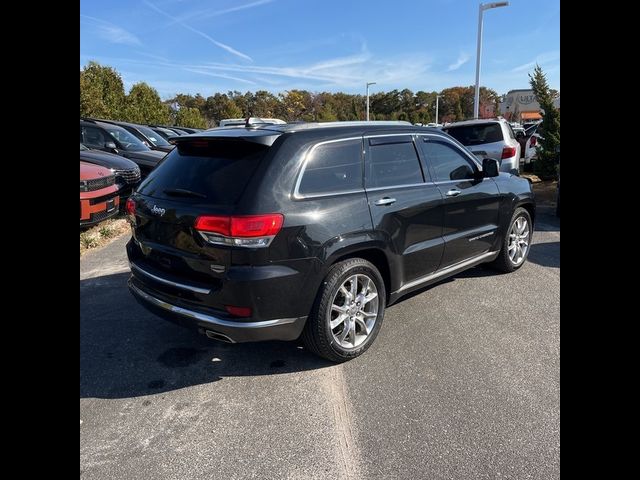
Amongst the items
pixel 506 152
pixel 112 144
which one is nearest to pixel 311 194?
pixel 506 152

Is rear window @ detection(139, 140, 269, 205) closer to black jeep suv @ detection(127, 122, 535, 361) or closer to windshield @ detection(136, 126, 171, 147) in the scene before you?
black jeep suv @ detection(127, 122, 535, 361)

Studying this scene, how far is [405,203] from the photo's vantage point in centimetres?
370

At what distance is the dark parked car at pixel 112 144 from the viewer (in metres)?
9.94

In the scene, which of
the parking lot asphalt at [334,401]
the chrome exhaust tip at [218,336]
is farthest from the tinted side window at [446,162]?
the chrome exhaust tip at [218,336]

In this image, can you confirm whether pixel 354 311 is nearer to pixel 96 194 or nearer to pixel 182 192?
pixel 182 192

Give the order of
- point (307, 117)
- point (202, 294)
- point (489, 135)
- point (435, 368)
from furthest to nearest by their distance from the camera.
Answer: point (307, 117), point (489, 135), point (435, 368), point (202, 294)

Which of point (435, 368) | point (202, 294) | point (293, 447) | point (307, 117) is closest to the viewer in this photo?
point (293, 447)

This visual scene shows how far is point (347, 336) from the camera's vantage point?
11.2 feet

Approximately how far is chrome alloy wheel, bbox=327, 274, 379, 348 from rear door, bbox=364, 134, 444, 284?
0.38m

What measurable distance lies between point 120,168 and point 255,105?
39965 millimetres

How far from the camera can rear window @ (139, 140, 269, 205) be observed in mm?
2982
